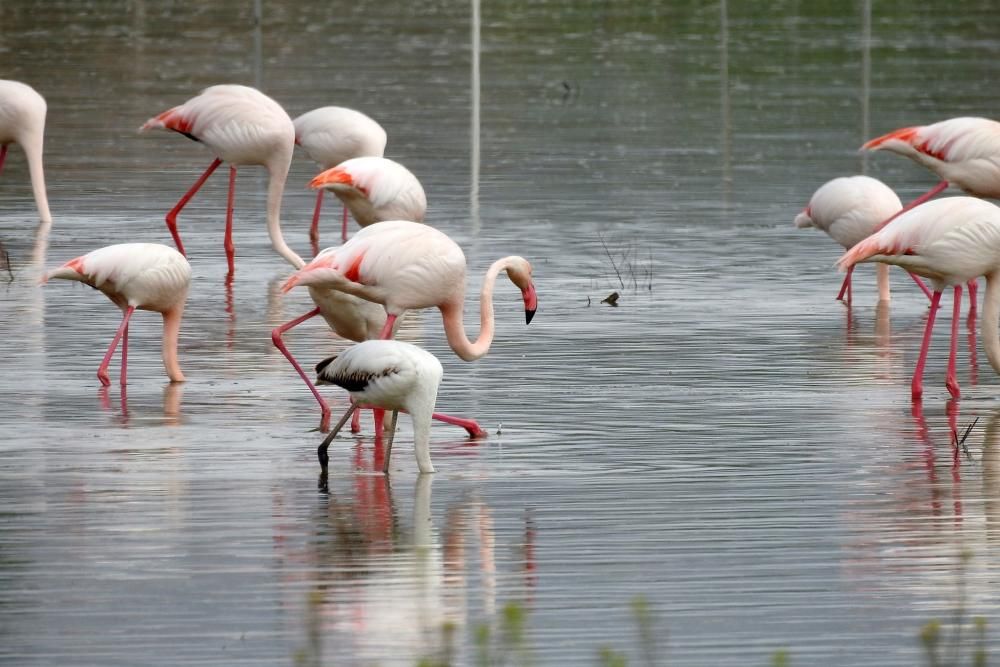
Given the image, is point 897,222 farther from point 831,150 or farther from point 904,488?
point 831,150

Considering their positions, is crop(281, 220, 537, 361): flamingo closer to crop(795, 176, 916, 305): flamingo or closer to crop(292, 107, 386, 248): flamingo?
crop(795, 176, 916, 305): flamingo

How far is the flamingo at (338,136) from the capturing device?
15.1 metres

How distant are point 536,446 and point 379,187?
4.18 m

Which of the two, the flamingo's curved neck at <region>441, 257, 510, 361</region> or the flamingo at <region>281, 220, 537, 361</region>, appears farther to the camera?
the flamingo's curved neck at <region>441, 257, 510, 361</region>

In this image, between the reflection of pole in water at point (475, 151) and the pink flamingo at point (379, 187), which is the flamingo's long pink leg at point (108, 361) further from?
the reflection of pole in water at point (475, 151)

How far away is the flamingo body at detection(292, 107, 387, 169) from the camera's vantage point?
1512 centimetres

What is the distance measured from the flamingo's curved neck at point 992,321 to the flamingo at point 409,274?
2.07 m

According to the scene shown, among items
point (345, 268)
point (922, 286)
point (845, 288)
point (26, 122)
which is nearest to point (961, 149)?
point (922, 286)

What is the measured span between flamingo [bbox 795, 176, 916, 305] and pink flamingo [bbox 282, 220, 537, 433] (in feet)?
12.3

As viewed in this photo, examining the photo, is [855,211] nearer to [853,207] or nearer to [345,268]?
[853,207]

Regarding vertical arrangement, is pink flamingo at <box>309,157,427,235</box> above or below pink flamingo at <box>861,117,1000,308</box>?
below

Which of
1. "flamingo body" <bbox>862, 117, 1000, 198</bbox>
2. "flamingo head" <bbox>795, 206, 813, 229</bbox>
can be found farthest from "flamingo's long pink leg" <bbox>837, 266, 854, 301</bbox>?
"flamingo body" <bbox>862, 117, 1000, 198</bbox>

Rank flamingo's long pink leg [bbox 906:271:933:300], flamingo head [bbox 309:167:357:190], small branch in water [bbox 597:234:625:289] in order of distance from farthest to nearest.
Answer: small branch in water [bbox 597:234:625:289] → flamingo's long pink leg [bbox 906:271:933:300] → flamingo head [bbox 309:167:357:190]

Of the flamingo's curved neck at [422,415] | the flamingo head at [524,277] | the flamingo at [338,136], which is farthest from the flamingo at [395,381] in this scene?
the flamingo at [338,136]
